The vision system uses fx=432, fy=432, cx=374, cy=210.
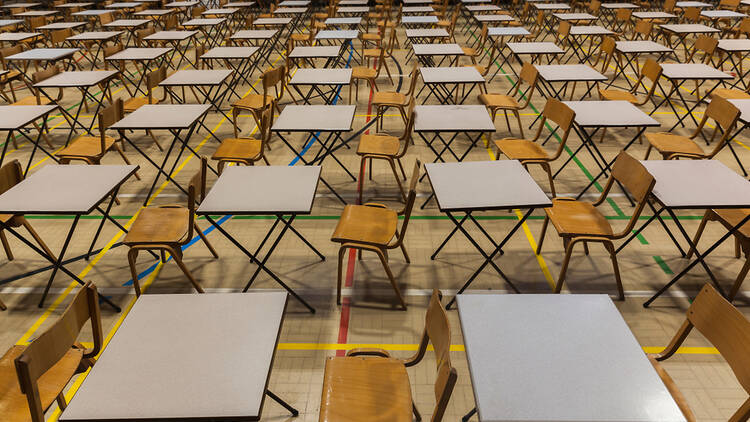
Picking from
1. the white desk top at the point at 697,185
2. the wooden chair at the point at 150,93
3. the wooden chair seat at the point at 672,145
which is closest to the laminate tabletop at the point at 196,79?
the wooden chair at the point at 150,93

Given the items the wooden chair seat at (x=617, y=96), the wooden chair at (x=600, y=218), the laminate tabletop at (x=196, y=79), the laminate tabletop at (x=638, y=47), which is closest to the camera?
the wooden chair at (x=600, y=218)

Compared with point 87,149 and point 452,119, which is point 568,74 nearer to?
point 452,119

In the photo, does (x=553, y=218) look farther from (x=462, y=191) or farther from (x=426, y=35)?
(x=426, y=35)

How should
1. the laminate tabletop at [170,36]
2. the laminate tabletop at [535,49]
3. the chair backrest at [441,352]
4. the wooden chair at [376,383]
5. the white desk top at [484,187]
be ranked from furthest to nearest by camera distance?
the laminate tabletop at [170,36] → the laminate tabletop at [535,49] → the white desk top at [484,187] → the wooden chair at [376,383] → the chair backrest at [441,352]

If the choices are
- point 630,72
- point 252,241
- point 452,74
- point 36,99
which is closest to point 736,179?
point 452,74

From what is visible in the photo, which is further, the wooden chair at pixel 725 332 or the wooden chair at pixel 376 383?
the wooden chair at pixel 376 383

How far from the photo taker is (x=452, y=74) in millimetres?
5648

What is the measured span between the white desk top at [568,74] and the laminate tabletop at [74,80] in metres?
5.69

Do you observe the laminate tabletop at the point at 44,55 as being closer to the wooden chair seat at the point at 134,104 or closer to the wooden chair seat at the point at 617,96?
the wooden chair seat at the point at 134,104

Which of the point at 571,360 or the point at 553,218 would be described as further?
the point at 553,218

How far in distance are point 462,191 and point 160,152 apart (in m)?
4.62

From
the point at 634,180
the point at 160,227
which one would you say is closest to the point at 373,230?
the point at 160,227

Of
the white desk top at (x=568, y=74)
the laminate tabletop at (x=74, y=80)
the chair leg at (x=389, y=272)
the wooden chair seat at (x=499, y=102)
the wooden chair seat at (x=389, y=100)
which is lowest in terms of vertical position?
the chair leg at (x=389, y=272)

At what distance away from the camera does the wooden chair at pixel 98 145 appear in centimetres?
436
